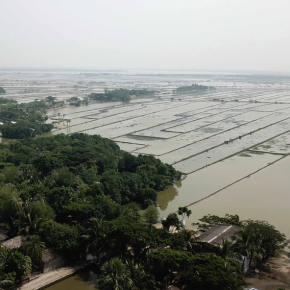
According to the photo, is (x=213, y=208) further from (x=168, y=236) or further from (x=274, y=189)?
(x=168, y=236)

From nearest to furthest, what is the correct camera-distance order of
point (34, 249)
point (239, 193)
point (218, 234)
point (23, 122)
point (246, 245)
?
point (246, 245)
point (34, 249)
point (218, 234)
point (239, 193)
point (23, 122)

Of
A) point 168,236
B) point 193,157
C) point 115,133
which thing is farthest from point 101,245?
point 115,133

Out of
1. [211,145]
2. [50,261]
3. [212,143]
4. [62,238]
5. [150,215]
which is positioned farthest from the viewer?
[212,143]

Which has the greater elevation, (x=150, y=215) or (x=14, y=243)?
(x=14, y=243)

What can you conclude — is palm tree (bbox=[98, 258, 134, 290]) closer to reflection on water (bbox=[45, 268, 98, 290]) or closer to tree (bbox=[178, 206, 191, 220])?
reflection on water (bbox=[45, 268, 98, 290])

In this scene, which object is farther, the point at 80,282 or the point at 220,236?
the point at 220,236

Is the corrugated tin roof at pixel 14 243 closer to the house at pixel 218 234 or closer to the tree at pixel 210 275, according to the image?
the tree at pixel 210 275

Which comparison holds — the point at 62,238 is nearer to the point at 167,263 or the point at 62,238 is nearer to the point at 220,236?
the point at 167,263

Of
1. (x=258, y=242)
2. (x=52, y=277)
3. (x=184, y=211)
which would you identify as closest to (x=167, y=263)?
(x=258, y=242)
